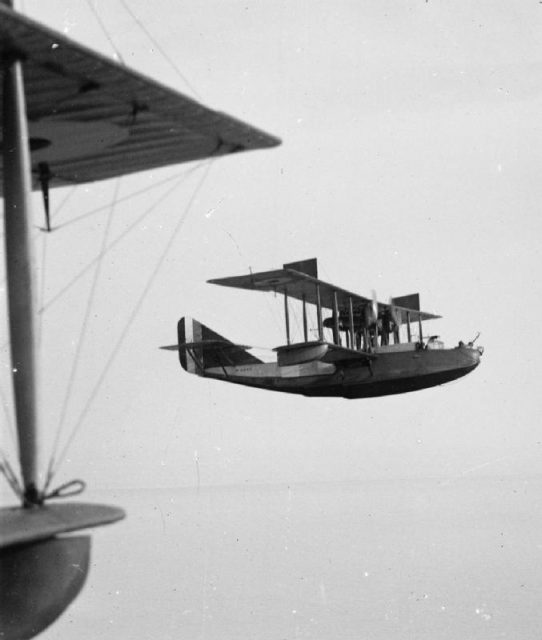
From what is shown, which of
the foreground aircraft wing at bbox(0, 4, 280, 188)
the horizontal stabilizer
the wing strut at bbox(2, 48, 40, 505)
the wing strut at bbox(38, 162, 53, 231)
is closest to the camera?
the horizontal stabilizer

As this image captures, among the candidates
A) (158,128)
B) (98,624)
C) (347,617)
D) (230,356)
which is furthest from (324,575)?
(158,128)

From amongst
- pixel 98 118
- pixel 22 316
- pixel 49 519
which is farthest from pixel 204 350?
pixel 49 519

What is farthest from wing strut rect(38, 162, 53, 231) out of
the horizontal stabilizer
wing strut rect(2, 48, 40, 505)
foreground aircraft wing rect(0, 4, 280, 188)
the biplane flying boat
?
the biplane flying boat

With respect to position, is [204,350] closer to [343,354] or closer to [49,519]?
[343,354]

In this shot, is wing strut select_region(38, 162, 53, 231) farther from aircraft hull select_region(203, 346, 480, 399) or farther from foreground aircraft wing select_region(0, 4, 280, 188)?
aircraft hull select_region(203, 346, 480, 399)

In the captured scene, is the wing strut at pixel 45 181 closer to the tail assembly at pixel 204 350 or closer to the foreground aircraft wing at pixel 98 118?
the foreground aircraft wing at pixel 98 118

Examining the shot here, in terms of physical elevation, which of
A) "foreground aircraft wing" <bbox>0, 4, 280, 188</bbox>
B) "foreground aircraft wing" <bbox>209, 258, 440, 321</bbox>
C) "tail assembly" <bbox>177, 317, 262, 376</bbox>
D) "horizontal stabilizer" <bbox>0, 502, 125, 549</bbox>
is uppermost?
"foreground aircraft wing" <bbox>0, 4, 280, 188</bbox>

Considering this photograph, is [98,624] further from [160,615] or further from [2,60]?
[2,60]

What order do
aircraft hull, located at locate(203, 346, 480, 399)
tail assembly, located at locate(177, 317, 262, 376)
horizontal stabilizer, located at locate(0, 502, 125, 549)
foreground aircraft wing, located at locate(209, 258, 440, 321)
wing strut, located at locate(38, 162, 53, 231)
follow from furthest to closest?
tail assembly, located at locate(177, 317, 262, 376) < aircraft hull, located at locate(203, 346, 480, 399) < foreground aircraft wing, located at locate(209, 258, 440, 321) < wing strut, located at locate(38, 162, 53, 231) < horizontal stabilizer, located at locate(0, 502, 125, 549)
